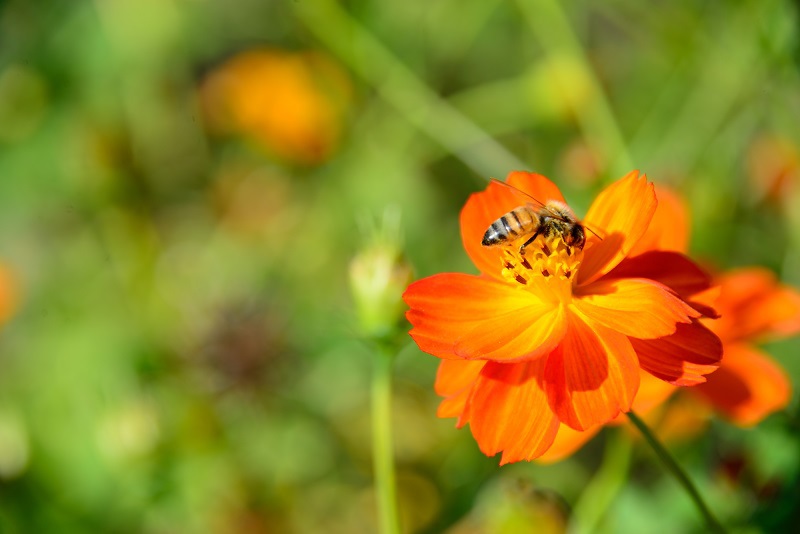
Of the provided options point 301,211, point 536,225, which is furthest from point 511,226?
point 301,211

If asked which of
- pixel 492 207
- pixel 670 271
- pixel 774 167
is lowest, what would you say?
pixel 670 271

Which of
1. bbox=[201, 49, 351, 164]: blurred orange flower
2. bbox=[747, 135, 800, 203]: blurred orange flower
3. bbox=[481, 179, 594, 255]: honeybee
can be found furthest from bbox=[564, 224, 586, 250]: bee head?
bbox=[201, 49, 351, 164]: blurred orange flower

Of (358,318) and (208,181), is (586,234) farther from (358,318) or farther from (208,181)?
(208,181)

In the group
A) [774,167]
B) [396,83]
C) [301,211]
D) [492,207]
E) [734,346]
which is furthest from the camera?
[301,211]

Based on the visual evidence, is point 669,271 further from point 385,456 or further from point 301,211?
point 301,211

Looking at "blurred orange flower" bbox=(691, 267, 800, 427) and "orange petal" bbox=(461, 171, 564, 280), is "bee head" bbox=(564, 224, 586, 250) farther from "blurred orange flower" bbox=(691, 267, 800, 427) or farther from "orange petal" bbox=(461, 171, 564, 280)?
"blurred orange flower" bbox=(691, 267, 800, 427)

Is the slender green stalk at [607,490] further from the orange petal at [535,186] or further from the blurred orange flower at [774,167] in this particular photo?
the blurred orange flower at [774,167]
